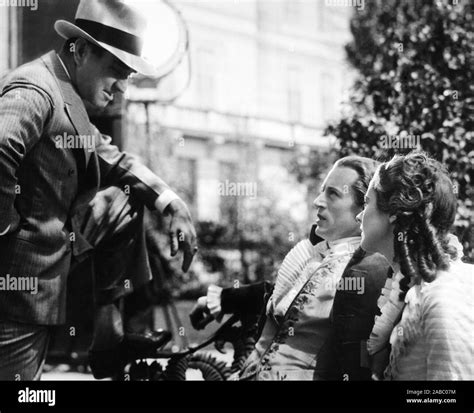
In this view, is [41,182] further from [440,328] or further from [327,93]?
[327,93]

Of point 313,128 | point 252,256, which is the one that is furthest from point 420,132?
point 252,256

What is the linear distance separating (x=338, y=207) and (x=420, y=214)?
683 mm

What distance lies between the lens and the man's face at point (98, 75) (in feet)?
13.1

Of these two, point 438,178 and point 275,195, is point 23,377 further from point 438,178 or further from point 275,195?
point 275,195

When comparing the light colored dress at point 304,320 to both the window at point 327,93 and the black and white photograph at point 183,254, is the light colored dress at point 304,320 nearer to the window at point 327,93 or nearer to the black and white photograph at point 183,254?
the black and white photograph at point 183,254

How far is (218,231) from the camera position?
1043 cm

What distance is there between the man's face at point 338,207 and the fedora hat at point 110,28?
2.99 ft

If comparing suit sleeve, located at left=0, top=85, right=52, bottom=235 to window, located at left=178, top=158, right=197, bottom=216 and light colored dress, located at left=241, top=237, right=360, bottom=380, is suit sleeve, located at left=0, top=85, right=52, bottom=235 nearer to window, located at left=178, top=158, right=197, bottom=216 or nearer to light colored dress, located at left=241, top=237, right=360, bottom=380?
light colored dress, located at left=241, top=237, right=360, bottom=380

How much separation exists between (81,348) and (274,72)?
165 inches

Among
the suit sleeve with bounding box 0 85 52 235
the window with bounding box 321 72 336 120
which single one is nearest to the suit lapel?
the suit sleeve with bounding box 0 85 52 235

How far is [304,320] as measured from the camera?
361 centimetres

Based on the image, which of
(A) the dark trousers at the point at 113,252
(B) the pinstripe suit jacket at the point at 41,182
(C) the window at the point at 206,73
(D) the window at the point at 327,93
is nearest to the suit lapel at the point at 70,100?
(B) the pinstripe suit jacket at the point at 41,182

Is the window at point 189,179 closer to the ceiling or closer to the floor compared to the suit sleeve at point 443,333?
closer to the ceiling

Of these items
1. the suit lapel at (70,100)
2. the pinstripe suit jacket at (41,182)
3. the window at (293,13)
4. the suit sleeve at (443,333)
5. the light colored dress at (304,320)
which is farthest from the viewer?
the window at (293,13)
